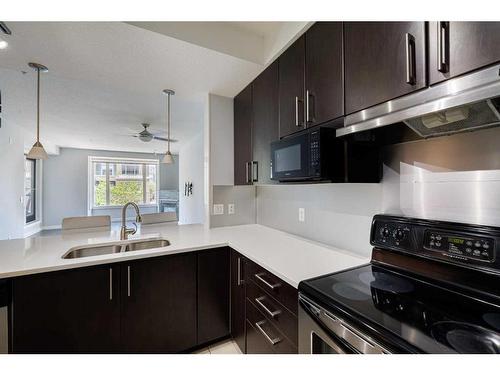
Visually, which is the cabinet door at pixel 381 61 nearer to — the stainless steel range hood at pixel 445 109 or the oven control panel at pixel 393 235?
the stainless steel range hood at pixel 445 109

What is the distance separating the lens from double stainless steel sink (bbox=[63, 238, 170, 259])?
1.69 meters

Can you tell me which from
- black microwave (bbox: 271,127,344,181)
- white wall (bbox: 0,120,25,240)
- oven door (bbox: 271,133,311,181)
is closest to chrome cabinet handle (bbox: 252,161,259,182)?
oven door (bbox: 271,133,311,181)

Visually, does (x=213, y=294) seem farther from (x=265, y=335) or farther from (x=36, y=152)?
(x=36, y=152)

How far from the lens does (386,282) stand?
1.02 metres

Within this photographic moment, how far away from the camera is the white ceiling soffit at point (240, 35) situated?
4.57 feet

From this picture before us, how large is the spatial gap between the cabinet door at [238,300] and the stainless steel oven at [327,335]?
26.8 inches

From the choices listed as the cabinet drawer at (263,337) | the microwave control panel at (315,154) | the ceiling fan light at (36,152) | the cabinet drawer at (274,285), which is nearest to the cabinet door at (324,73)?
the microwave control panel at (315,154)

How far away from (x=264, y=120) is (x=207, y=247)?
1106mm

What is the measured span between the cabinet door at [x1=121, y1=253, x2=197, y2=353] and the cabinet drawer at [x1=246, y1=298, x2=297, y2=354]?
17.8 inches

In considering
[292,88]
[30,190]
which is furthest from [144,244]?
[30,190]

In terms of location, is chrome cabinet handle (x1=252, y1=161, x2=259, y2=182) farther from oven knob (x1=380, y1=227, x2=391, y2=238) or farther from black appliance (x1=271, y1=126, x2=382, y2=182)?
oven knob (x1=380, y1=227, x2=391, y2=238)
